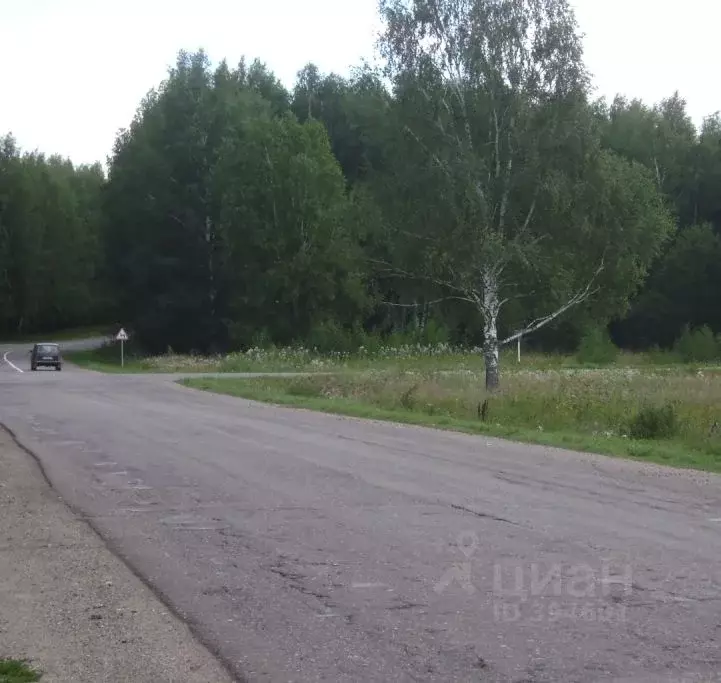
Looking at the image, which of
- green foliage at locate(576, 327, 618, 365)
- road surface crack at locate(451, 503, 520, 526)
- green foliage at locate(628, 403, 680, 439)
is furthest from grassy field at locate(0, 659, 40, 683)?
green foliage at locate(576, 327, 618, 365)

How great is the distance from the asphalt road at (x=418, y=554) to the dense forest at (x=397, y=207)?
18.3 m

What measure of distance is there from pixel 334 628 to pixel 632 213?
2959cm

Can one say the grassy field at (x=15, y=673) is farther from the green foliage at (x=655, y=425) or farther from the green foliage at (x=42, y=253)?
the green foliage at (x=42, y=253)

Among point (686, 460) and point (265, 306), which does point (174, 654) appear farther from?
point (265, 306)

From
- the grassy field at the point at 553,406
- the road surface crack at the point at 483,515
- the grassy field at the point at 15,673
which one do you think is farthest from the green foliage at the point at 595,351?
the grassy field at the point at 15,673

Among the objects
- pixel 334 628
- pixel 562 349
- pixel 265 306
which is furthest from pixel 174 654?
pixel 562 349

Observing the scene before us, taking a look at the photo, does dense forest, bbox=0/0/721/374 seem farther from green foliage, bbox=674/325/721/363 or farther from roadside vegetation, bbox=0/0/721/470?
green foliage, bbox=674/325/721/363

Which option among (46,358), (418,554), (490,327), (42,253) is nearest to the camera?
(418,554)

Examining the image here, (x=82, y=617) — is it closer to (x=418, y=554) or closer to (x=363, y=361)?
(x=418, y=554)

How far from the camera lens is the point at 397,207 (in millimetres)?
35094

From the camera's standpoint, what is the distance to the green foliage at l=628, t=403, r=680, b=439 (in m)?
19.3

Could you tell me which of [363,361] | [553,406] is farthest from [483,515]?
[363,361]

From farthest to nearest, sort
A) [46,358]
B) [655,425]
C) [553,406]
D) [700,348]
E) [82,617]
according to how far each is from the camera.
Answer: [700,348] < [46,358] < [553,406] < [655,425] < [82,617]

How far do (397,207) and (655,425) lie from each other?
679 inches
